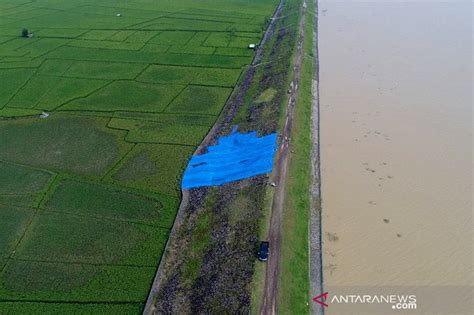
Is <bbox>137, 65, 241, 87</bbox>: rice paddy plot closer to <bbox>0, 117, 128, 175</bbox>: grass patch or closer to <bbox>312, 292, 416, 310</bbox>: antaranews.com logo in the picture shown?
<bbox>0, 117, 128, 175</bbox>: grass patch

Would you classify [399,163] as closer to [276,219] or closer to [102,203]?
[276,219]

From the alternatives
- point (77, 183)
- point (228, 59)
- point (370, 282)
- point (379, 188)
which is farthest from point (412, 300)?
point (228, 59)

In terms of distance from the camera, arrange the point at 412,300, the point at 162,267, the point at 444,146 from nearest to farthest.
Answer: the point at 412,300, the point at 162,267, the point at 444,146

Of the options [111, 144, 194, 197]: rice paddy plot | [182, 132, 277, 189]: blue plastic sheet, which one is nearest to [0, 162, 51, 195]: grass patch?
[111, 144, 194, 197]: rice paddy plot

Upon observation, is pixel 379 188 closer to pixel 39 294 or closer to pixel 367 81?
pixel 367 81

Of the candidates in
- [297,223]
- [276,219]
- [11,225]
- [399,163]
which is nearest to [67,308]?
[11,225]

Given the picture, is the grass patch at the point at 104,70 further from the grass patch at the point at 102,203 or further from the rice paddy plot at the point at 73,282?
the rice paddy plot at the point at 73,282
